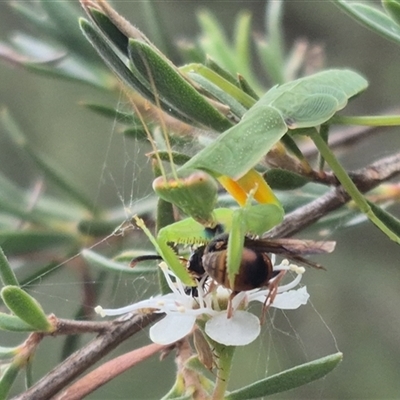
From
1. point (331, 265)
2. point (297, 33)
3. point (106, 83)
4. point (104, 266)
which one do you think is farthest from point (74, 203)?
point (297, 33)

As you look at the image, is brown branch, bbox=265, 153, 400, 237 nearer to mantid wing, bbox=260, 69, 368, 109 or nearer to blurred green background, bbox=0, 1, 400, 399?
mantid wing, bbox=260, 69, 368, 109

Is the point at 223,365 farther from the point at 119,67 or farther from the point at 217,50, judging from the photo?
the point at 217,50

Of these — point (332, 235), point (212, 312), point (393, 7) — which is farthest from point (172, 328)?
point (332, 235)

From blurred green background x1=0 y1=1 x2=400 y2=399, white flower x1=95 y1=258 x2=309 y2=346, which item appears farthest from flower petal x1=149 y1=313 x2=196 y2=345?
blurred green background x1=0 y1=1 x2=400 y2=399

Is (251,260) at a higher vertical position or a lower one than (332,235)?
higher

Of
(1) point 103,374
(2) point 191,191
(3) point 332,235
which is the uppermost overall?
(2) point 191,191

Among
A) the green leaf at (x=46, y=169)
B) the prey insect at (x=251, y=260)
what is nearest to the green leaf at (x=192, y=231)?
the prey insect at (x=251, y=260)
